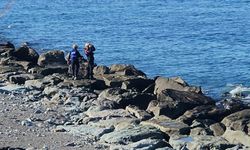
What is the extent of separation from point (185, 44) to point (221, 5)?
2537cm

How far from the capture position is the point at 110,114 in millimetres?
26656

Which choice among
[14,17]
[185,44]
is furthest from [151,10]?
[185,44]

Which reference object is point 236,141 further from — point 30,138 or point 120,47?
point 120,47

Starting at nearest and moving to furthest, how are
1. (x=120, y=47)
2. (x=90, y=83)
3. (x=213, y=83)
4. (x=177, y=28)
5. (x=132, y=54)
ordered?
1. (x=90, y=83)
2. (x=213, y=83)
3. (x=132, y=54)
4. (x=120, y=47)
5. (x=177, y=28)

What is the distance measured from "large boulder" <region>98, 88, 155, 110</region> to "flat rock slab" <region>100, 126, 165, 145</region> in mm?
5544

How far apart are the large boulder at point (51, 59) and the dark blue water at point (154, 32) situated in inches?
209

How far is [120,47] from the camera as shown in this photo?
53.3 m

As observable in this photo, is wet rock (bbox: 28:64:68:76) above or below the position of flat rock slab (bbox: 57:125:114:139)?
below

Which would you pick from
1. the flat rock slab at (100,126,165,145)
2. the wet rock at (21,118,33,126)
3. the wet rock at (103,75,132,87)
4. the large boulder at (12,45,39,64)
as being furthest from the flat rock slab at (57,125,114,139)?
the large boulder at (12,45,39,64)

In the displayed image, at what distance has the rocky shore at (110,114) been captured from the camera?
22.7 metres

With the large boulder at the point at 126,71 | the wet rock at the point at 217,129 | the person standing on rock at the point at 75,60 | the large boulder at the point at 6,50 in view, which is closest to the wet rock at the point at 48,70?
the large boulder at the point at 126,71

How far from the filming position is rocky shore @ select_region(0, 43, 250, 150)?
74.4 feet

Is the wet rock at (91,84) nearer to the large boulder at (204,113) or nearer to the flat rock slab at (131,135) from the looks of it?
the large boulder at (204,113)

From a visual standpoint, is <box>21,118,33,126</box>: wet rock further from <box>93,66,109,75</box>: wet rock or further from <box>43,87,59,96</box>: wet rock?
<box>93,66,109,75</box>: wet rock
